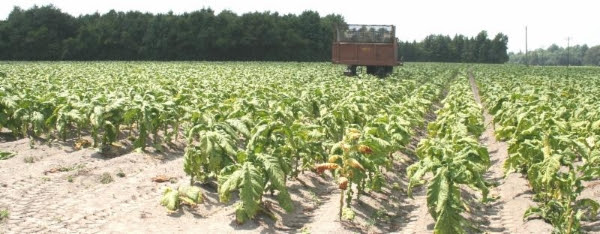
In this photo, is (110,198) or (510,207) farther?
(510,207)

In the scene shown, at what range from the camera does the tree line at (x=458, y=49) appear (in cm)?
12281

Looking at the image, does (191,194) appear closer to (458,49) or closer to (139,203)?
(139,203)

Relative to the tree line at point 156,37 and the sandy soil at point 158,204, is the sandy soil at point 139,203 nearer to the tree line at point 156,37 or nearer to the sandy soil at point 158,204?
the sandy soil at point 158,204

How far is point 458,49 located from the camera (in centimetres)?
12619

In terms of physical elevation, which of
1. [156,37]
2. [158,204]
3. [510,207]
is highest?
[156,37]

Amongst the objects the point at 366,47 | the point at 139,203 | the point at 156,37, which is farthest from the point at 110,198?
the point at 156,37

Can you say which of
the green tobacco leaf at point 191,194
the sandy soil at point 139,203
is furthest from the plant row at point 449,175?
the green tobacco leaf at point 191,194

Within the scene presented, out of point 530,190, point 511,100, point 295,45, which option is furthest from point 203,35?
point 530,190

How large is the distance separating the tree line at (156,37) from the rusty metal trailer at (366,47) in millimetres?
46363

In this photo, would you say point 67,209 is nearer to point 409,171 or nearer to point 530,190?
point 409,171

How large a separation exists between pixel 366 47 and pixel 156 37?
165 feet

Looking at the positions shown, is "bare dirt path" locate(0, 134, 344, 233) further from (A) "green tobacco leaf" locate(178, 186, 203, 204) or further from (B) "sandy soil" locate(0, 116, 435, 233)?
(A) "green tobacco leaf" locate(178, 186, 203, 204)

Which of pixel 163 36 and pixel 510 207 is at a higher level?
pixel 163 36

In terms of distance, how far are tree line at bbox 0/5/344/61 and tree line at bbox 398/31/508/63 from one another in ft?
151
